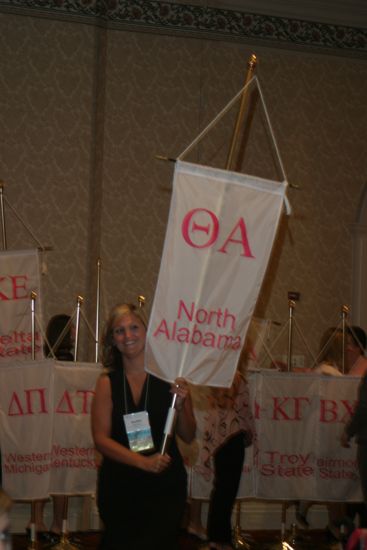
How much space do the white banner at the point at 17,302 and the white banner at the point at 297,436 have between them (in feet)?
3.98

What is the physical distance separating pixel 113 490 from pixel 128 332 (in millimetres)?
642

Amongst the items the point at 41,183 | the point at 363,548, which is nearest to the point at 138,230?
the point at 41,183

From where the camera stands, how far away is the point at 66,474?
6.38 m

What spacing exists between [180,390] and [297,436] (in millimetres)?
2707

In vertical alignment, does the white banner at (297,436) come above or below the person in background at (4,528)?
below

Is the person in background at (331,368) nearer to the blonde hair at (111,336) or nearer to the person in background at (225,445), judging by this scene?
the person in background at (225,445)

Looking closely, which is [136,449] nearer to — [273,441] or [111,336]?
[111,336]

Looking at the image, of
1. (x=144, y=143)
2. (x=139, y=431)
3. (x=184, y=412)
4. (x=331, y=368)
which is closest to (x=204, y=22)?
(x=144, y=143)

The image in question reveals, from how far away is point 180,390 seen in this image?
4.01m

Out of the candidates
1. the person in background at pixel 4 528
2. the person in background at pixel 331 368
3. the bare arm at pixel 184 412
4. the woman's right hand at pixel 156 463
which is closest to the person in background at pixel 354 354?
the person in background at pixel 331 368

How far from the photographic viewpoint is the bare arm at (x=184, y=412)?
4.02 metres

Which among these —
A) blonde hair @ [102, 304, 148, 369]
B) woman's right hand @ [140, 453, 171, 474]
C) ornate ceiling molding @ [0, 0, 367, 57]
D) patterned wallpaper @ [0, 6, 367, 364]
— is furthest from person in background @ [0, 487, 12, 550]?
ornate ceiling molding @ [0, 0, 367, 57]

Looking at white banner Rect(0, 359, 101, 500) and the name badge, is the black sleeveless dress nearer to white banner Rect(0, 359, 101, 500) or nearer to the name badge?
the name badge

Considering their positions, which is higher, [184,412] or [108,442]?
[184,412]
